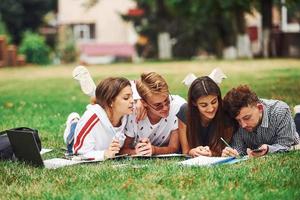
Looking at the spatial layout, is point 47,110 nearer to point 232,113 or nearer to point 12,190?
point 232,113

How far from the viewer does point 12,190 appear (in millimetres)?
5590

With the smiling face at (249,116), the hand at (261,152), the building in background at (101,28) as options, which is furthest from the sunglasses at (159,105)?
the building in background at (101,28)

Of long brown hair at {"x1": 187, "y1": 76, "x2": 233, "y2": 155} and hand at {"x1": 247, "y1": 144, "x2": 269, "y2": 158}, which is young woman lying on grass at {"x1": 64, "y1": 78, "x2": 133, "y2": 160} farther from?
hand at {"x1": 247, "y1": 144, "x2": 269, "y2": 158}

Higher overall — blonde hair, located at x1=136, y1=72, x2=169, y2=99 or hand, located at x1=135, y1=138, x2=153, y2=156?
blonde hair, located at x1=136, y1=72, x2=169, y2=99

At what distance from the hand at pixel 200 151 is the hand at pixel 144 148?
0.36 metres

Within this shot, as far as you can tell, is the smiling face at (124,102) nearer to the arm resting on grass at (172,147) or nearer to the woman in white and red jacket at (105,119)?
the woman in white and red jacket at (105,119)

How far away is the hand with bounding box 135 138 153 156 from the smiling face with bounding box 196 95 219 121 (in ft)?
1.74

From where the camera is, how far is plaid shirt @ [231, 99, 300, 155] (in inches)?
273

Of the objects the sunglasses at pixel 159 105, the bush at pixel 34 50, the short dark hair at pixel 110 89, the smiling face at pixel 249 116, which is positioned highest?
the short dark hair at pixel 110 89

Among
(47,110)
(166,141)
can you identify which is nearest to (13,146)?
(166,141)

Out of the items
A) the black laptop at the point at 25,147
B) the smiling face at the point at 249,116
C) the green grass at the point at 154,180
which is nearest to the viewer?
the green grass at the point at 154,180

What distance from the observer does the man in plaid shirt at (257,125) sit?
680cm

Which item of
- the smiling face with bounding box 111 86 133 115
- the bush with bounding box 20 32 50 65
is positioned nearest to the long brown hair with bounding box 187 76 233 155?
the smiling face with bounding box 111 86 133 115

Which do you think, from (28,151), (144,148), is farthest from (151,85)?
(28,151)
